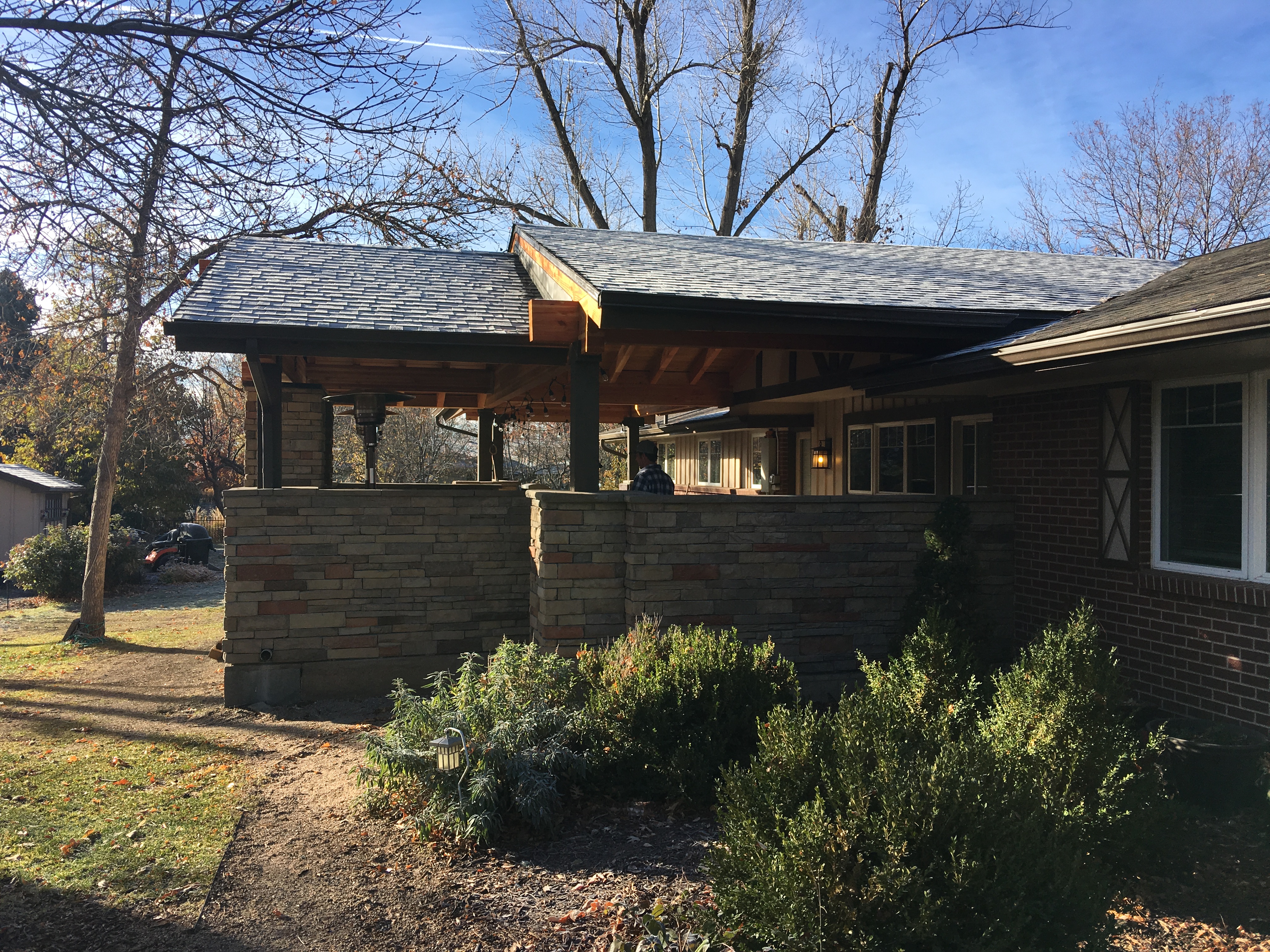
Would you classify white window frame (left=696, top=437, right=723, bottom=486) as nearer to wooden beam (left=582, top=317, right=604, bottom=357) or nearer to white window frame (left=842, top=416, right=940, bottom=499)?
white window frame (left=842, top=416, right=940, bottom=499)

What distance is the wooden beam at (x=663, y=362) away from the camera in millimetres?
10203

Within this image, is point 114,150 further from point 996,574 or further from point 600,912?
point 996,574

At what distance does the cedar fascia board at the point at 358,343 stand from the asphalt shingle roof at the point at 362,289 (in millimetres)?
71

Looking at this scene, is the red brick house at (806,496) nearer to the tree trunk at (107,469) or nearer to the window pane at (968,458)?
the window pane at (968,458)

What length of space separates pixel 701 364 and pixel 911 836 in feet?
30.0

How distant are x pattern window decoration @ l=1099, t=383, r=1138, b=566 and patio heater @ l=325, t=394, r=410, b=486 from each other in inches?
259

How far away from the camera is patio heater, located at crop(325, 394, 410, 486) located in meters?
9.18

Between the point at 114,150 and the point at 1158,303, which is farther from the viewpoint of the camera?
the point at 1158,303

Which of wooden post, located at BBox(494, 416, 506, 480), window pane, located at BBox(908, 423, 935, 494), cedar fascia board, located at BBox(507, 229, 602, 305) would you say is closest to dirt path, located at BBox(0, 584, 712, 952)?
cedar fascia board, located at BBox(507, 229, 602, 305)

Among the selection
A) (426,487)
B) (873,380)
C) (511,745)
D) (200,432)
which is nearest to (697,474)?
(426,487)

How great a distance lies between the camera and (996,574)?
24.6ft

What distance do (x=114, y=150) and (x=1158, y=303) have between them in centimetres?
668

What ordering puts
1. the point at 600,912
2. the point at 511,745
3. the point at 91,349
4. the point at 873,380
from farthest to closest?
the point at 91,349 < the point at 873,380 < the point at 511,745 < the point at 600,912

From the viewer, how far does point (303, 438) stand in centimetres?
1066
